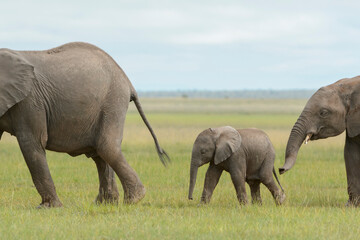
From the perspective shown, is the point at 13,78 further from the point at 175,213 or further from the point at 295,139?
the point at 295,139

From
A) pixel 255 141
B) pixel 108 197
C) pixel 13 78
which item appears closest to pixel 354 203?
pixel 255 141

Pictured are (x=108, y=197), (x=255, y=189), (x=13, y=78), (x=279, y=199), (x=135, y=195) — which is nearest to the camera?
(x=13, y=78)

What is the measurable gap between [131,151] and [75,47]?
995cm

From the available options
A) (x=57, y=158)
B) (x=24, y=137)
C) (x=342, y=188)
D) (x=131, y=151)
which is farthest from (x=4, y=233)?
(x=131, y=151)

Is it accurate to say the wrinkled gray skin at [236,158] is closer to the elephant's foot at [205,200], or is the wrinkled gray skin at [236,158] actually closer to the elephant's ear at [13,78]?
the elephant's foot at [205,200]

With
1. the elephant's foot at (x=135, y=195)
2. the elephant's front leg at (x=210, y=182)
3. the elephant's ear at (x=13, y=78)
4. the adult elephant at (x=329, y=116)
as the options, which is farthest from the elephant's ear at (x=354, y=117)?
the elephant's ear at (x=13, y=78)

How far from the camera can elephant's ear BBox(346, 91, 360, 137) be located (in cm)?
912

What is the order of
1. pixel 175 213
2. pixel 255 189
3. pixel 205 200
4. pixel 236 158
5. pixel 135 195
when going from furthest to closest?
1. pixel 255 189
2. pixel 205 200
3. pixel 236 158
4. pixel 135 195
5. pixel 175 213

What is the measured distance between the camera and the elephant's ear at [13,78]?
855 centimetres

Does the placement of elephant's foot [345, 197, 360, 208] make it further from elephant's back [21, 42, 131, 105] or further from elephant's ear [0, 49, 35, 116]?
elephant's ear [0, 49, 35, 116]

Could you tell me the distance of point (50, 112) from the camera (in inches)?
350

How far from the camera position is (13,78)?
8.70 metres

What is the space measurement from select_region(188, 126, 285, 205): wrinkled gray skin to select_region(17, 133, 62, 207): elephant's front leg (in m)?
1.87

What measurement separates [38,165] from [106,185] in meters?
1.24
